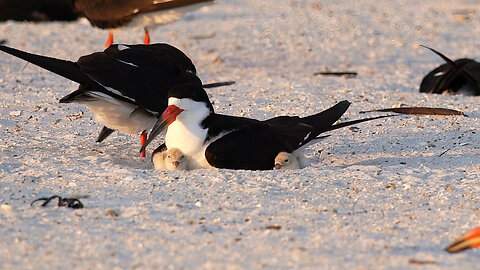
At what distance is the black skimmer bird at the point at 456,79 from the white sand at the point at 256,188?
14.4 inches

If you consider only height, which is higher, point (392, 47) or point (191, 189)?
point (191, 189)

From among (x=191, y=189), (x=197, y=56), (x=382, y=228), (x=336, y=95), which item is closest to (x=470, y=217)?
(x=382, y=228)

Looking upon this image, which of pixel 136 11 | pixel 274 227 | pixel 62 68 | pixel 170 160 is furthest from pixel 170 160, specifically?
pixel 136 11

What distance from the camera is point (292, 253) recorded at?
316 cm

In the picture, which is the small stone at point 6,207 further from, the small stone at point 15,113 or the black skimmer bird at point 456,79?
the black skimmer bird at point 456,79

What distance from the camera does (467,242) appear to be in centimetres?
319

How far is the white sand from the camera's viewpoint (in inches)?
125

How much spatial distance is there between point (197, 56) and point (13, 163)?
423 centimetres

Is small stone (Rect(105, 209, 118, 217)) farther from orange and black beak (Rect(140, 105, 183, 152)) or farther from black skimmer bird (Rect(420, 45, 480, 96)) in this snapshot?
black skimmer bird (Rect(420, 45, 480, 96))

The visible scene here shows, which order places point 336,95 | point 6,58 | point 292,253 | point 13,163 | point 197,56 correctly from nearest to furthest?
point 292,253 < point 13,163 < point 336,95 < point 6,58 < point 197,56

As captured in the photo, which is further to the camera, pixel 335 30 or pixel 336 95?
pixel 335 30

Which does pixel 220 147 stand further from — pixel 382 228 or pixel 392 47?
pixel 392 47

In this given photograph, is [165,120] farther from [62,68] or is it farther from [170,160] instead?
[62,68]

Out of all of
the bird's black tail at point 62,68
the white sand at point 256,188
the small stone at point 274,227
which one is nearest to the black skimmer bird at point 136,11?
the white sand at point 256,188
